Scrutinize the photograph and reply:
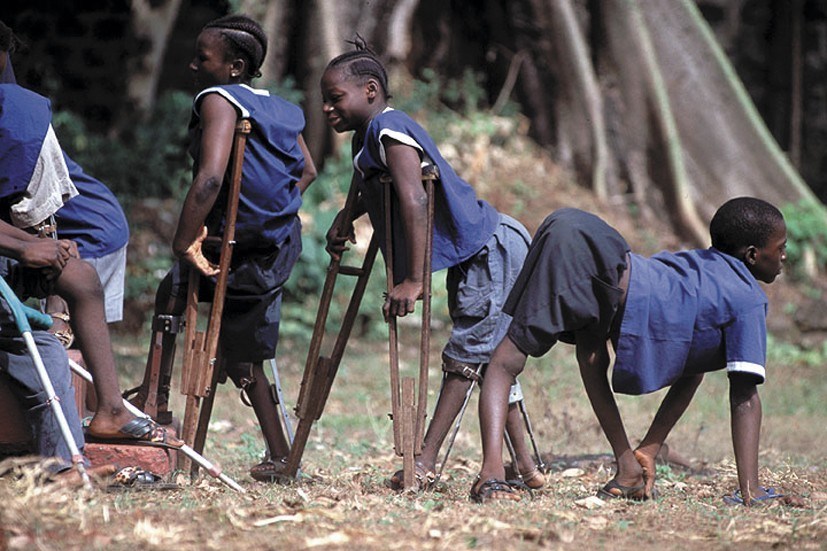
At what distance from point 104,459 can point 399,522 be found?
139 centimetres

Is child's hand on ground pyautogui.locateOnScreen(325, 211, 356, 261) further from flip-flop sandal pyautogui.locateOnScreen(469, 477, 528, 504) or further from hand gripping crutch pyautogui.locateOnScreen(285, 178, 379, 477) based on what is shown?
flip-flop sandal pyautogui.locateOnScreen(469, 477, 528, 504)

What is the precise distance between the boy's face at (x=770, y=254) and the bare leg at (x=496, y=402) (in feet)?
3.51

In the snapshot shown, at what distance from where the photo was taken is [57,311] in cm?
519

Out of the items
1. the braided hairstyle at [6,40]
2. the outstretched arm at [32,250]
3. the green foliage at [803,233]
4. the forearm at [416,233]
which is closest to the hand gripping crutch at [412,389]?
the forearm at [416,233]

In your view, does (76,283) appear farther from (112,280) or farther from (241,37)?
(241,37)

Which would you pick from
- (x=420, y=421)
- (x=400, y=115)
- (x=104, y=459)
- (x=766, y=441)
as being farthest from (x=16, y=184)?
(x=766, y=441)

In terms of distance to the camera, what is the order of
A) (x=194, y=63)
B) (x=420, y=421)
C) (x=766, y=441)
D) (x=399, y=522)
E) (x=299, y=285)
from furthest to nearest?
(x=299, y=285), (x=766, y=441), (x=194, y=63), (x=420, y=421), (x=399, y=522)

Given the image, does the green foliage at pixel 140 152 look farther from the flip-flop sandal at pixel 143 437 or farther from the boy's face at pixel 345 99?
the flip-flop sandal at pixel 143 437

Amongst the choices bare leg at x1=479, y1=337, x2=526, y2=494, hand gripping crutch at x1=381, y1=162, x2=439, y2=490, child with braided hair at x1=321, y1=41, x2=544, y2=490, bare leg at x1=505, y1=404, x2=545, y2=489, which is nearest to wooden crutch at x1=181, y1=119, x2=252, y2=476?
child with braided hair at x1=321, y1=41, x2=544, y2=490

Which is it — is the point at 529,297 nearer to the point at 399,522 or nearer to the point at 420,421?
the point at 420,421

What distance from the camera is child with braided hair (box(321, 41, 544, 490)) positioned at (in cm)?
475

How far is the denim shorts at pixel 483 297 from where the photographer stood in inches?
191

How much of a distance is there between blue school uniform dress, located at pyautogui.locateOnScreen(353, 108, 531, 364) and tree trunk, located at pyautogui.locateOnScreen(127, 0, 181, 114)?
7.63m

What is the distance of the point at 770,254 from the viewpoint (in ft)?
15.4
